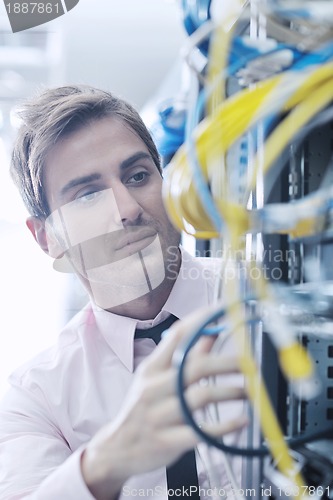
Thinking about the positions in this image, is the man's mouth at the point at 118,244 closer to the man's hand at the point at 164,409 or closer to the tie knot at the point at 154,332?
the tie knot at the point at 154,332

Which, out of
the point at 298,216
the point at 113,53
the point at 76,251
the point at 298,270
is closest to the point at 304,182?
the point at 298,270

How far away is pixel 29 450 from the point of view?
90cm

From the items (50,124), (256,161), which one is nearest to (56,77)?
(50,124)

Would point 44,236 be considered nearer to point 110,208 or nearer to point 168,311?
point 110,208

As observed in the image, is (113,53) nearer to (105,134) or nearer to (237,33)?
(105,134)

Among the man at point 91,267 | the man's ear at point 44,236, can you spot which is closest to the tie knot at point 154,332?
the man at point 91,267

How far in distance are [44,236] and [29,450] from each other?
1.56 feet

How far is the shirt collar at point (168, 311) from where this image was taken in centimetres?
103

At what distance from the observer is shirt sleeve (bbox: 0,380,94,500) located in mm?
822

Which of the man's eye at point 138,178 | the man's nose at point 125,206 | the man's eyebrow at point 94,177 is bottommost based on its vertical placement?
the man's nose at point 125,206

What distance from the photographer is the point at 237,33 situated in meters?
0.63

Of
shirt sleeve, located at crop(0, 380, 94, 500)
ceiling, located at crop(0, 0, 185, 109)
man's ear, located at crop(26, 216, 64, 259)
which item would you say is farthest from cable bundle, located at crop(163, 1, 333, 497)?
ceiling, located at crop(0, 0, 185, 109)

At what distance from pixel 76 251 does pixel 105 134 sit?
255 millimetres

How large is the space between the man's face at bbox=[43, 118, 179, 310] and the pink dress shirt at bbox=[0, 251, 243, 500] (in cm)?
7
